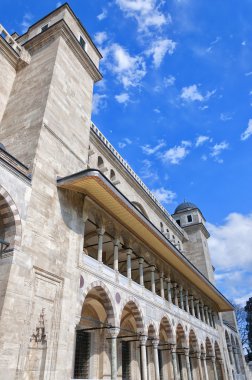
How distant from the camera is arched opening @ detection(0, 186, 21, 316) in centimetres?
809

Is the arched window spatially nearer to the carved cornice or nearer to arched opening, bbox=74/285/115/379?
the carved cornice

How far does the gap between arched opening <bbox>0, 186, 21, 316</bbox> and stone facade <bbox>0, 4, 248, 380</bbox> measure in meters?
0.03

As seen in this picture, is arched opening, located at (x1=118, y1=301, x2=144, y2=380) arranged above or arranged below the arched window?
below

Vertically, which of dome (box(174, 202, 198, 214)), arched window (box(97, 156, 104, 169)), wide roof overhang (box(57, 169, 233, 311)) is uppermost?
dome (box(174, 202, 198, 214))

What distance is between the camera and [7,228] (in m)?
8.44

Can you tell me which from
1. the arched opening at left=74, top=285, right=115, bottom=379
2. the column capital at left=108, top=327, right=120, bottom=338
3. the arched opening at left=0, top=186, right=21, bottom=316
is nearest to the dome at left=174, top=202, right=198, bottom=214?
the arched opening at left=74, top=285, right=115, bottom=379

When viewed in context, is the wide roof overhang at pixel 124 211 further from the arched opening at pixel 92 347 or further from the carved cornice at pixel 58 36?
the carved cornice at pixel 58 36

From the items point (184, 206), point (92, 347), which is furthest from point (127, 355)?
point (184, 206)

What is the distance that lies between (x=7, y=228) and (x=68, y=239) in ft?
7.34

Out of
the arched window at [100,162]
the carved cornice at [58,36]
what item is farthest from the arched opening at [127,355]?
the carved cornice at [58,36]

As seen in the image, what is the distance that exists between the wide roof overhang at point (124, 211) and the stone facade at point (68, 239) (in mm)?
47

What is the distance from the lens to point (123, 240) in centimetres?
1321

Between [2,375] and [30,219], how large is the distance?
12.3 feet

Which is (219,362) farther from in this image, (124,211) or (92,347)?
(124,211)
